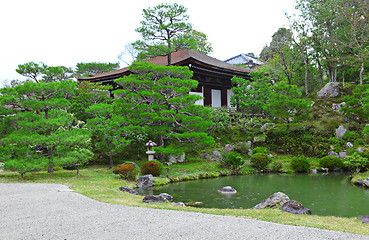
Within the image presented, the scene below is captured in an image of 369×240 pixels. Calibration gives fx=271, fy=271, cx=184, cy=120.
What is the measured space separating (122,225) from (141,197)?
3.91 meters

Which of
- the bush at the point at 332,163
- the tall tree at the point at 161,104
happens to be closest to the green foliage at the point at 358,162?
the bush at the point at 332,163

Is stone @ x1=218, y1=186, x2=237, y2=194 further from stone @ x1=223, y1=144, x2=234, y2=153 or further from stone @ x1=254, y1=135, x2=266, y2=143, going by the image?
stone @ x1=254, y1=135, x2=266, y2=143

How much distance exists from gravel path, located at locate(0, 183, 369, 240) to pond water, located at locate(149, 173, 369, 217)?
3.26 metres

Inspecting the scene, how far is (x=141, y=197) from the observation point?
353 inches

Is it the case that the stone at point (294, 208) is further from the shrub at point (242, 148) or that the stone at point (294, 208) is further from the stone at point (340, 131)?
the stone at point (340, 131)

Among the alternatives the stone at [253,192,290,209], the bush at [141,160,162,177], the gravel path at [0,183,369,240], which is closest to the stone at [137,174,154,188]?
the bush at [141,160,162,177]

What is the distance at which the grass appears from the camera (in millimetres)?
5457

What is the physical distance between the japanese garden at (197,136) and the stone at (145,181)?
0.05m

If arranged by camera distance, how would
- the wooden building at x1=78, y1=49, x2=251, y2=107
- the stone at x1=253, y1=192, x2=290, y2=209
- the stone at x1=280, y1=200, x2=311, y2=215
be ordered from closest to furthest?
the stone at x1=280, y1=200, x2=311, y2=215, the stone at x1=253, y1=192, x2=290, y2=209, the wooden building at x1=78, y1=49, x2=251, y2=107

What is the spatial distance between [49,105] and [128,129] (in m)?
4.10

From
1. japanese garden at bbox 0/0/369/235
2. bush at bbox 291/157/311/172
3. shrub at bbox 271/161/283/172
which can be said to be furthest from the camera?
shrub at bbox 271/161/283/172

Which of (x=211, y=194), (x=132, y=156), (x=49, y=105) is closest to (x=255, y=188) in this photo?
(x=211, y=194)

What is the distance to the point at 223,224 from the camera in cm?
507

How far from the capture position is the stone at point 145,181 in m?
12.0
